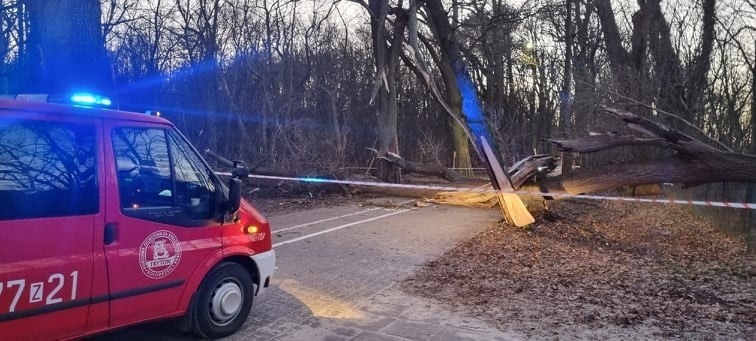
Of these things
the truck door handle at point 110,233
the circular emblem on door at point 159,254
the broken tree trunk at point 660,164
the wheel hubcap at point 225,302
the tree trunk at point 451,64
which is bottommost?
the wheel hubcap at point 225,302

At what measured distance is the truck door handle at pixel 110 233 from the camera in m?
3.78

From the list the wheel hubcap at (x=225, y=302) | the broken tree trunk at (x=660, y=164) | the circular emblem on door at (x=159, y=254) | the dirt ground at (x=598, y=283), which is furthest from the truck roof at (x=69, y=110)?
the broken tree trunk at (x=660, y=164)

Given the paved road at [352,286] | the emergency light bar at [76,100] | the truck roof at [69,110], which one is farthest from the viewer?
the paved road at [352,286]

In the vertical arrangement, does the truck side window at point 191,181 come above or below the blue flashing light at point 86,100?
below

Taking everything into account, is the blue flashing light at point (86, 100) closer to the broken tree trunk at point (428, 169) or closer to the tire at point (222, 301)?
the tire at point (222, 301)

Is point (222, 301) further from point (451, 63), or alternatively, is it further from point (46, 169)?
point (451, 63)

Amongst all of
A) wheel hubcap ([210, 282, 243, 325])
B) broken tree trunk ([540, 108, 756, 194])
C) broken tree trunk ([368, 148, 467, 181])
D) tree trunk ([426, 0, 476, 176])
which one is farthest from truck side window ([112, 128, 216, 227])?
tree trunk ([426, 0, 476, 176])

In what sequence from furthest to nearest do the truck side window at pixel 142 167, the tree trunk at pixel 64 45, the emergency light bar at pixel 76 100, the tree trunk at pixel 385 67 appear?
the tree trunk at pixel 385 67
the tree trunk at pixel 64 45
the emergency light bar at pixel 76 100
the truck side window at pixel 142 167

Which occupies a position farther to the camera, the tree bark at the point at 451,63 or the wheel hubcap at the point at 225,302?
the tree bark at the point at 451,63

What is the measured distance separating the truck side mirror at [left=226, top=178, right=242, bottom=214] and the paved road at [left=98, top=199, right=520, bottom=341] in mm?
1096

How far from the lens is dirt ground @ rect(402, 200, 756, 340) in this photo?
518 cm

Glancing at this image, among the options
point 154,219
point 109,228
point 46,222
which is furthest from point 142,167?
point 46,222

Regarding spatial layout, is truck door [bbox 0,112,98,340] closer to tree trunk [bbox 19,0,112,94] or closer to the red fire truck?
the red fire truck

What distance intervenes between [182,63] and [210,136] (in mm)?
4121
